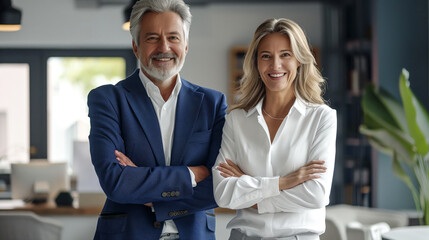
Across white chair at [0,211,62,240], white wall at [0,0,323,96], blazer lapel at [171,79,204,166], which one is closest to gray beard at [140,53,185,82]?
blazer lapel at [171,79,204,166]

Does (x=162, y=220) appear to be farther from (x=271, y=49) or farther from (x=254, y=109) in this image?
(x=271, y=49)

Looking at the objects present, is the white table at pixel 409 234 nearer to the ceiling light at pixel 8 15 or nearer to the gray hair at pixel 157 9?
the gray hair at pixel 157 9

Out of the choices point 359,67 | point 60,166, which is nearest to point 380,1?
point 359,67

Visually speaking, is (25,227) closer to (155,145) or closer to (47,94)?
(155,145)

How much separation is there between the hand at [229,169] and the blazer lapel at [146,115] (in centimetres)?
21

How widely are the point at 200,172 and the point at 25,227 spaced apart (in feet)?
6.97

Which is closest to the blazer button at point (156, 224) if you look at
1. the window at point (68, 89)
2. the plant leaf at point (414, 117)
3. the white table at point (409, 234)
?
the white table at point (409, 234)

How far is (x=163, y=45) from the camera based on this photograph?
192cm

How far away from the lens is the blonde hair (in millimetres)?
1897

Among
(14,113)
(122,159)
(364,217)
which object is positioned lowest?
(364,217)

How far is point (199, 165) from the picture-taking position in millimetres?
2025

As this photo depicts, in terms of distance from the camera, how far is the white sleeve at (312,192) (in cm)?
182

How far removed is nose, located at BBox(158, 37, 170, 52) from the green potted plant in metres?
2.82

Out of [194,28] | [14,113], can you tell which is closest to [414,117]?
[194,28]
